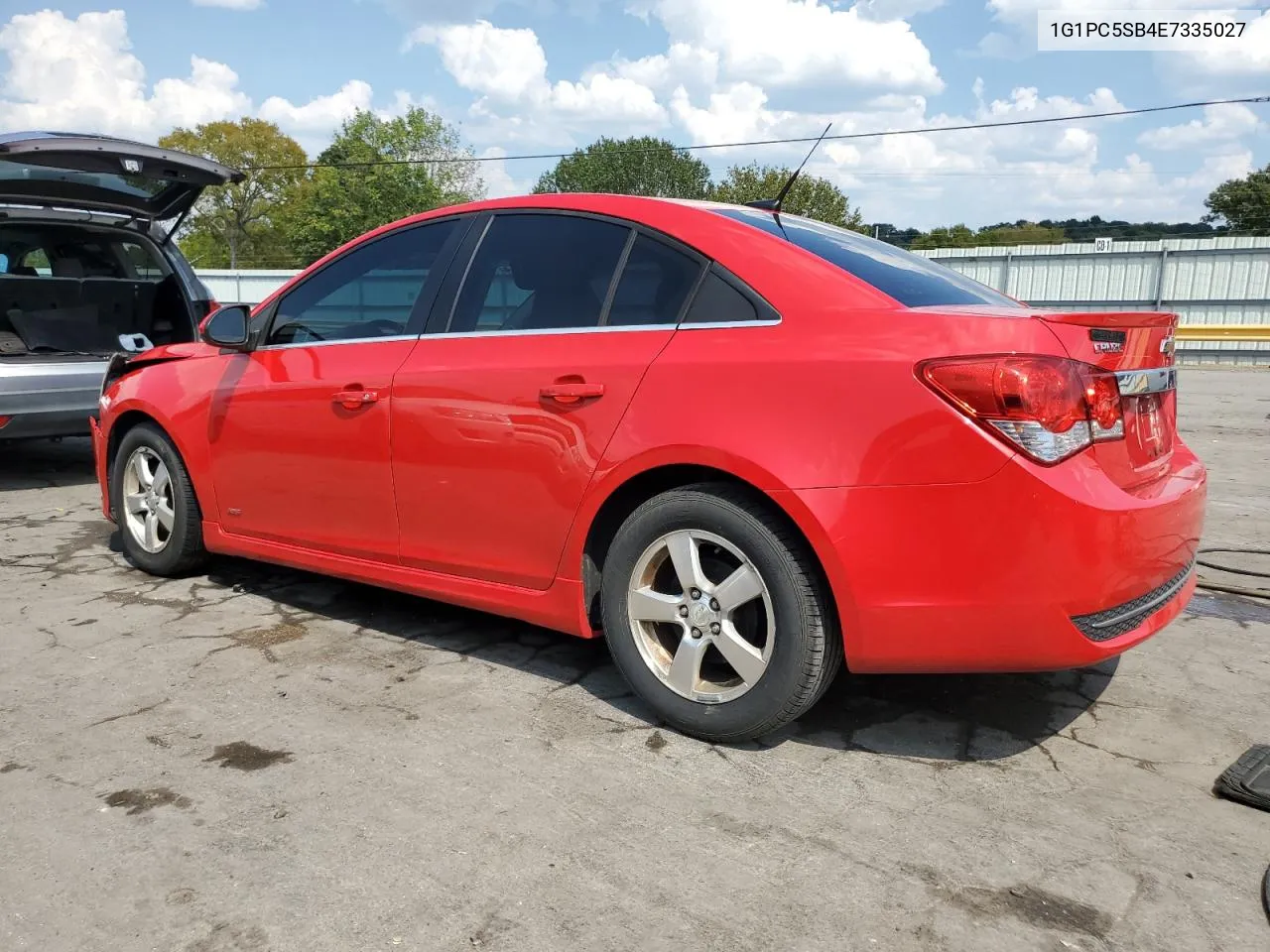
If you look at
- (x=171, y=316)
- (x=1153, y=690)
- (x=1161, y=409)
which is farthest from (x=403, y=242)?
(x=171, y=316)

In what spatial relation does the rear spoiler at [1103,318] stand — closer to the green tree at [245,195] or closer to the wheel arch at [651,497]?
the wheel arch at [651,497]

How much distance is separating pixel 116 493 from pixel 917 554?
4.00 meters

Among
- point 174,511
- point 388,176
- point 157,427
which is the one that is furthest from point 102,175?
point 388,176

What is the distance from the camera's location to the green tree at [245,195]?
71625 millimetres

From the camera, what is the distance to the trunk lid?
2.56m

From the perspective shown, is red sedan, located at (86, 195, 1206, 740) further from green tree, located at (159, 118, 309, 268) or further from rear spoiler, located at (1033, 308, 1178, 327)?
green tree, located at (159, 118, 309, 268)

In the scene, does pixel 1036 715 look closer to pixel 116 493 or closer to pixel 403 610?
pixel 403 610

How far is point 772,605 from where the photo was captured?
2.73 m

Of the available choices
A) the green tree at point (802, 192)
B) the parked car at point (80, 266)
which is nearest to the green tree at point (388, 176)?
the green tree at point (802, 192)

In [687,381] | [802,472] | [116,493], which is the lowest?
[116,493]

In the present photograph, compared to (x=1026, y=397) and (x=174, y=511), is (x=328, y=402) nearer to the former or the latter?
(x=174, y=511)

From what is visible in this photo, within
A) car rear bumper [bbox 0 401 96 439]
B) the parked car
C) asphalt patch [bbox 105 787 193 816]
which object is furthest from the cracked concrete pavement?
the parked car

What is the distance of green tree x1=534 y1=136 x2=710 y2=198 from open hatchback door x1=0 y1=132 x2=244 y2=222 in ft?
210

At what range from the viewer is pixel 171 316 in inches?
312
